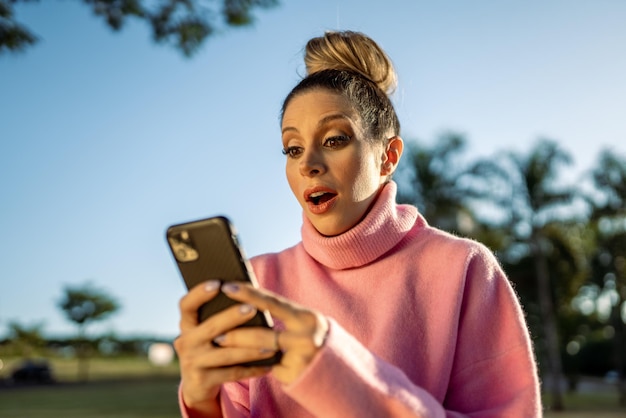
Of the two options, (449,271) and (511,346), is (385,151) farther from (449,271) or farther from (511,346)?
(511,346)

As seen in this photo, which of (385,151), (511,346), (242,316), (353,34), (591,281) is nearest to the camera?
(242,316)

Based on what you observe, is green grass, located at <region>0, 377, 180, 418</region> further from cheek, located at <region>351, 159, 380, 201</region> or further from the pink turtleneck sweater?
cheek, located at <region>351, 159, 380, 201</region>

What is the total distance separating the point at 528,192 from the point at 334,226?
27094 mm

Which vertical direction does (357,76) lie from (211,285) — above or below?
above

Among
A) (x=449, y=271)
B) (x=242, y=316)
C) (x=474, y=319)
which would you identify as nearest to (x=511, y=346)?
(x=474, y=319)


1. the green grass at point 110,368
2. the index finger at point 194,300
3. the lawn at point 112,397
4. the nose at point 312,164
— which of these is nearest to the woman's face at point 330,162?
the nose at point 312,164

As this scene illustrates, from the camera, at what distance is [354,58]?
1902 mm

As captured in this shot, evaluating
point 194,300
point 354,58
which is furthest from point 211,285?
point 354,58

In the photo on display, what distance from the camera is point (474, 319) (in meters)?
1.63

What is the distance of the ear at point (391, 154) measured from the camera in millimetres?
1833

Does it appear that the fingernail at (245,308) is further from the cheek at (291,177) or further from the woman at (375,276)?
the cheek at (291,177)

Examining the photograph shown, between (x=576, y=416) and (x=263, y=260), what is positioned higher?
(x=263, y=260)

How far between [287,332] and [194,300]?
0.64 feet

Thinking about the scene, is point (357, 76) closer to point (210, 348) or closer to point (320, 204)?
point (320, 204)
